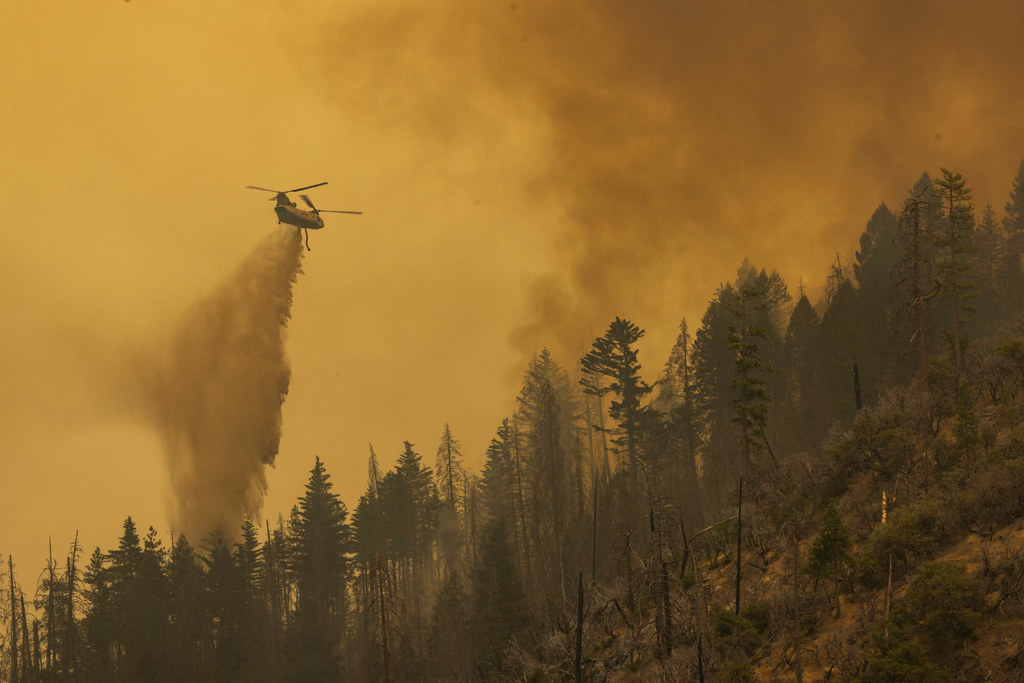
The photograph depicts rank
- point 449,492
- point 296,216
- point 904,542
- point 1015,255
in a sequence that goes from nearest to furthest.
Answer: point 904,542
point 296,216
point 1015,255
point 449,492

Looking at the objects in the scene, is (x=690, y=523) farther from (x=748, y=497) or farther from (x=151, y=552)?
(x=151, y=552)

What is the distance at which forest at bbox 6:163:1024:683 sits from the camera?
21.4 metres

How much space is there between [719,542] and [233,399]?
52.8 meters

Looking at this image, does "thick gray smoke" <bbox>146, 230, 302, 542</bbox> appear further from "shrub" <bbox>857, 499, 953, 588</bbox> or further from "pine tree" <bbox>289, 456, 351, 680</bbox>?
"shrub" <bbox>857, 499, 953, 588</bbox>

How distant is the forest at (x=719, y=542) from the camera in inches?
844

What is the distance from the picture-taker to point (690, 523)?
1938 inches

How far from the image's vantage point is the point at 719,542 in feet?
103

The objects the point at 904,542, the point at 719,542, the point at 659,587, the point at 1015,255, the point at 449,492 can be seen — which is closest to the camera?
the point at 904,542

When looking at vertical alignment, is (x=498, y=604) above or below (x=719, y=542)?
below

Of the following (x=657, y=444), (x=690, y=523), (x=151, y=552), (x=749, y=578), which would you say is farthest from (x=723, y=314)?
(x=151, y=552)

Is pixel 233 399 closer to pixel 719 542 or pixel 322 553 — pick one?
pixel 322 553

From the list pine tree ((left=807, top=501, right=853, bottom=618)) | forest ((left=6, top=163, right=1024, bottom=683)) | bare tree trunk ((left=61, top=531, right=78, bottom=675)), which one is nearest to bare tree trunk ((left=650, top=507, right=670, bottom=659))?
forest ((left=6, top=163, right=1024, bottom=683))

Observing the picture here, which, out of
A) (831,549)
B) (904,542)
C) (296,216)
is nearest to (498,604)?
(831,549)

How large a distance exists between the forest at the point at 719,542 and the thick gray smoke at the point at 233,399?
4170 millimetres
